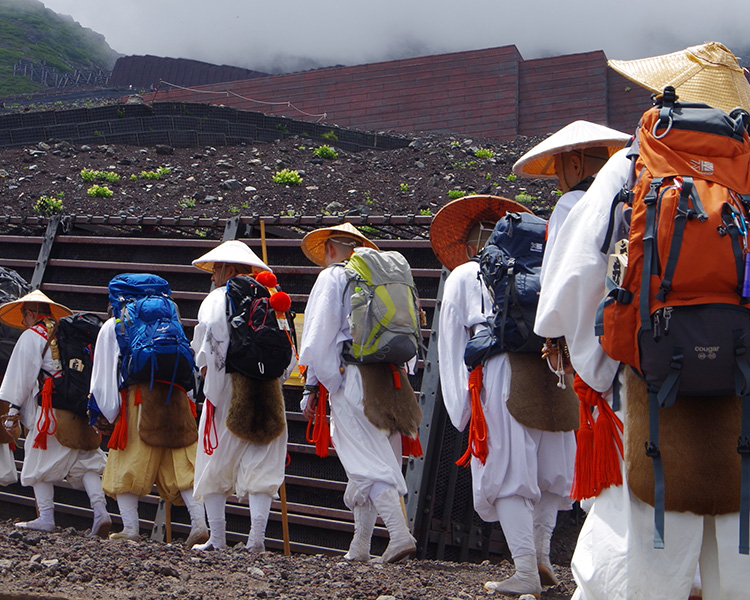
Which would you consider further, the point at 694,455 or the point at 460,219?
the point at 460,219

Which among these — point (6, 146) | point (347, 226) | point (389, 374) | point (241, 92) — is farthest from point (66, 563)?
point (241, 92)

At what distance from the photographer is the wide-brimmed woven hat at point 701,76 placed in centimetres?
353

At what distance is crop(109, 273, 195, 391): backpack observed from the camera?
23.7ft

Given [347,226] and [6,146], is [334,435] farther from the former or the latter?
[6,146]

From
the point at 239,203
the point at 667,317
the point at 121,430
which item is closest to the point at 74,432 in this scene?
the point at 121,430

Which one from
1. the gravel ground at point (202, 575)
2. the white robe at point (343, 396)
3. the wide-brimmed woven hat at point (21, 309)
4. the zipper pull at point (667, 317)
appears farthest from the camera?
the wide-brimmed woven hat at point (21, 309)

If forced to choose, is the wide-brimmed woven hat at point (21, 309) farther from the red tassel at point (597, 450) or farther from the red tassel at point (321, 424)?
the red tassel at point (597, 450)

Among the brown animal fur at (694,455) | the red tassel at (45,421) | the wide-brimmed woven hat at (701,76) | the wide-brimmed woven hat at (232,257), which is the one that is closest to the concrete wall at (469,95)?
the wide-brimmed woven hat at (232,257)

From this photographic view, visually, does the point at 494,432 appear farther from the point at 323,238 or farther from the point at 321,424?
the point at 323,238

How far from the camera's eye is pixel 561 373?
144 inches

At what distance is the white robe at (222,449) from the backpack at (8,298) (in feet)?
11.0

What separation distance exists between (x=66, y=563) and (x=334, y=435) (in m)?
2.12

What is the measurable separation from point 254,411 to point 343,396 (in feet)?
3.25

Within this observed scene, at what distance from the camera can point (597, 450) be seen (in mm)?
3152
